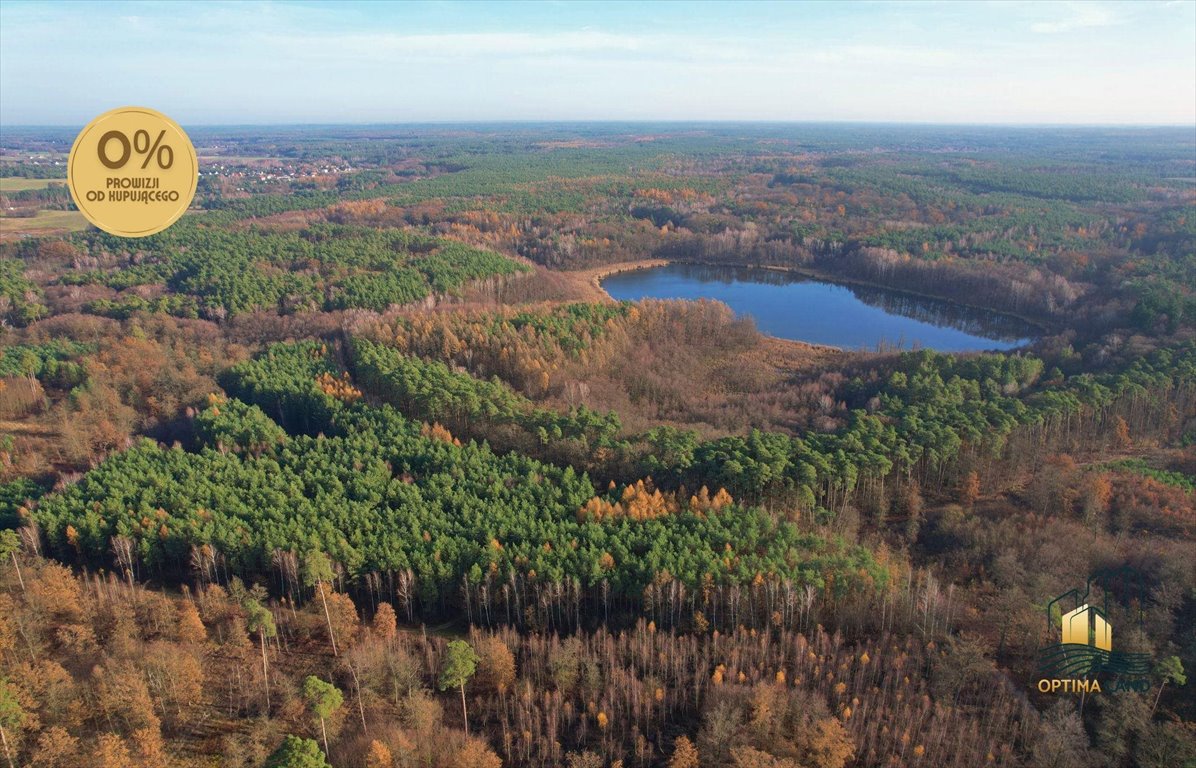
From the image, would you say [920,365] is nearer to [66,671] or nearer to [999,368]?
[999,368]

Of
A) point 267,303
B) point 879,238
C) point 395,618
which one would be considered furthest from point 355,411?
point 879,238

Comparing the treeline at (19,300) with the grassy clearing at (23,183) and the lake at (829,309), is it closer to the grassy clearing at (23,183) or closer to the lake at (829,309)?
the lake at (829,309)

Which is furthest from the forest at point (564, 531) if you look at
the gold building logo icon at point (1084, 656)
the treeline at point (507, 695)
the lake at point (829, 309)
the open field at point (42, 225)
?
the open field at point (42, 225)

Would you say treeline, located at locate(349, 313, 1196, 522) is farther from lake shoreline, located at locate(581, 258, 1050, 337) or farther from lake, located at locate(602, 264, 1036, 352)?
lake shoreline, located at locate(581, 258, 1050, 337)

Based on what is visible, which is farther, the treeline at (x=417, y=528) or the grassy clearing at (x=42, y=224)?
the grassy clearing at (x=42, y=224)

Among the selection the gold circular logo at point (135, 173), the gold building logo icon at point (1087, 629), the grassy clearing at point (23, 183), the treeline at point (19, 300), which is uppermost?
the grassy clearing at point (23, 183)

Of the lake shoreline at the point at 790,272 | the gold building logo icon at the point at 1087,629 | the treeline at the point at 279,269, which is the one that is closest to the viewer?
the gold building logo icon at the point at 1087,629
